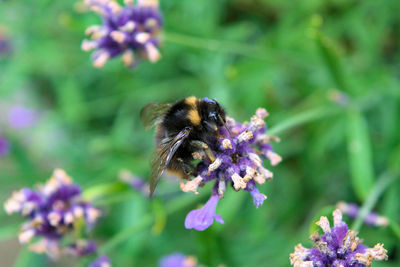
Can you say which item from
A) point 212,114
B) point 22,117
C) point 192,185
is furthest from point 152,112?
point 22,117

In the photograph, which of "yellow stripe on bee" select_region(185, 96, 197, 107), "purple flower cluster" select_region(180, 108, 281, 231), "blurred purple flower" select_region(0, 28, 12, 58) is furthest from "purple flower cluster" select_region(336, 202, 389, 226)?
"blurred purple flower" select_region(0, 28, 12, 58)

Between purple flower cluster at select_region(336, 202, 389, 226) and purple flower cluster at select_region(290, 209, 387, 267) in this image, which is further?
purple flower cluster at select_region(336, 202, 389, 226)

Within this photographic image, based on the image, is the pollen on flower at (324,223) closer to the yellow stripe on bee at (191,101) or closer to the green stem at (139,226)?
the yellow stripe on bee at (191,101)

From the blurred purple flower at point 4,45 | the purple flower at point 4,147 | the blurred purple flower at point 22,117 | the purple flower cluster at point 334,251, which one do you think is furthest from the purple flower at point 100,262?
the blurred purple flower at point 22,117

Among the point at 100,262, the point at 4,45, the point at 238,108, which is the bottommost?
the point at 100,262

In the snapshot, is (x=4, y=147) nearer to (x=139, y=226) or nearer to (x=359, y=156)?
(x=139, y=226)

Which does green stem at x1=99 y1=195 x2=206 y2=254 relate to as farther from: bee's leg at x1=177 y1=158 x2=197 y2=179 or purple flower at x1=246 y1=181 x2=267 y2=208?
purple flower at x1=246 y1=181 x2=267 y2=208
